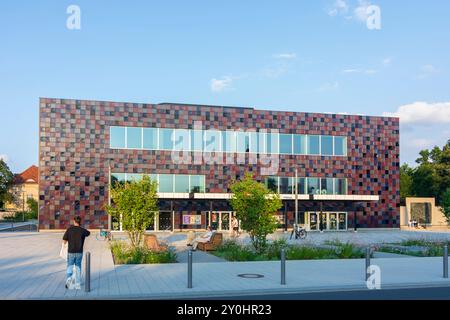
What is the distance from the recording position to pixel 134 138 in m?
44.8

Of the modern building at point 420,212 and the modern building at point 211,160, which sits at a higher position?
the modern building at point 211,160

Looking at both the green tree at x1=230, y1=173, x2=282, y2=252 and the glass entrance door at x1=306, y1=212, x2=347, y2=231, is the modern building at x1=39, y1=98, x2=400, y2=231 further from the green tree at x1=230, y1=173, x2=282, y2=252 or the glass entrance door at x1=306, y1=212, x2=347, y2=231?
the green tree at x1=230, y1=173, x2=282, y2=252

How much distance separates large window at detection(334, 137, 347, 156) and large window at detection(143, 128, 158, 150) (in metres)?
17.4

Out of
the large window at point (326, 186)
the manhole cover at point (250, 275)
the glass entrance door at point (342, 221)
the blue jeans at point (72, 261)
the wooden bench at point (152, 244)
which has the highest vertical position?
the large window at point (326, 186)

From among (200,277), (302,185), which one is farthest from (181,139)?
(200,277)

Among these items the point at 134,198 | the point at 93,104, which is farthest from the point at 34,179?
the point at 134,198

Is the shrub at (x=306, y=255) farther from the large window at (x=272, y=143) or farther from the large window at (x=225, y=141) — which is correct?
the large window at (x=272, y=143)

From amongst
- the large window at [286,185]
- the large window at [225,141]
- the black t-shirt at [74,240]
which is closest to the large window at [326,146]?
the large window at [225,141]

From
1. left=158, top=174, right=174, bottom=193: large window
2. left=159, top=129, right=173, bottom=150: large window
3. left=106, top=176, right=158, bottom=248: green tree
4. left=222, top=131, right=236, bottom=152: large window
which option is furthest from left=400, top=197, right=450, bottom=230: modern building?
left=106, top=176, right=158, bottom=248: green tree

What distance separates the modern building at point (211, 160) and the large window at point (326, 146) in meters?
0.10

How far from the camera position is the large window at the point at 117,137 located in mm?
44344

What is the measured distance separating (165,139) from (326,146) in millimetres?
15588

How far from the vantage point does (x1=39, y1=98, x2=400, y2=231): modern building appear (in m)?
43.3

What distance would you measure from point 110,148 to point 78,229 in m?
32.4
